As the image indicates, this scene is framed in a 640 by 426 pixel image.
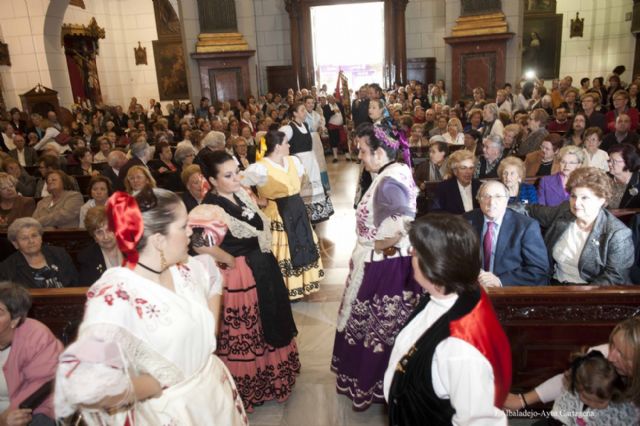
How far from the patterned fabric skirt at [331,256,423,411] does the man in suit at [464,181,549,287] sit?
20.9 inches

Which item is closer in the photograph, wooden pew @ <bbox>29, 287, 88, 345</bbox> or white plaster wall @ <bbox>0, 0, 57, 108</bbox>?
wooden pew @ <bbox>29, 287, 88, 345</bbox>

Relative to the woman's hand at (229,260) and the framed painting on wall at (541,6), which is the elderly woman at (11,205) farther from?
the framed painting on wall at (541,6)

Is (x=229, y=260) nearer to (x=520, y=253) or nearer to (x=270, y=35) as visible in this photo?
(x=520, y=253)

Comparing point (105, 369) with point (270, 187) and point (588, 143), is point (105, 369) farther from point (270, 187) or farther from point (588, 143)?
point (588, 143)

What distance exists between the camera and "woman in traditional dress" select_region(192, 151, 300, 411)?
2.91 meters

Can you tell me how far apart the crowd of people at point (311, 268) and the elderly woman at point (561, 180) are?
17mm

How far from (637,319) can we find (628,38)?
673 inches

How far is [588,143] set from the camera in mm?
5523

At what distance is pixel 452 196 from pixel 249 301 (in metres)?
2.17

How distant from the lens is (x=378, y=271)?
292cm

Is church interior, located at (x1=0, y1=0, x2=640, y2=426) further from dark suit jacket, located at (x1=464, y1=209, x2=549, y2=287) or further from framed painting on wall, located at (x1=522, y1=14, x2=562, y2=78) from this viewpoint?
framed painting on wall, located at (x1=522, y1=14, x2=562, y2=78)

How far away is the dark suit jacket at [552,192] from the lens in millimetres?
4188

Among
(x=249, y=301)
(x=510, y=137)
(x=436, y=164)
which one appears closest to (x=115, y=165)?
(x=249, y=301)

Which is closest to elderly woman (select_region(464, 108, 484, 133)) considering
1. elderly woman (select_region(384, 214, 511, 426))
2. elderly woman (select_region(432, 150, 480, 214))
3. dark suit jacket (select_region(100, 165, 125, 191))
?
elderly woman (select_region(432, 150, 480, 214))
